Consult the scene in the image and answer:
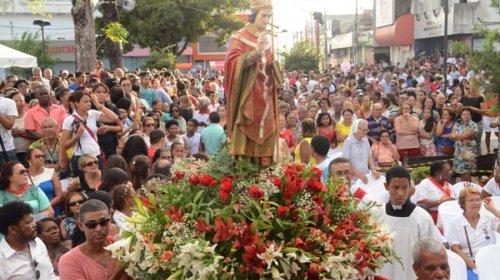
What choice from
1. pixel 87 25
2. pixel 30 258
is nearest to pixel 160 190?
pixel 30 258

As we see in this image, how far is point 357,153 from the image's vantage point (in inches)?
394

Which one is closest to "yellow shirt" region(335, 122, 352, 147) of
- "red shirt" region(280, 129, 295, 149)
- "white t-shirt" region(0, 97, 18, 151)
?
"red shirt" region(280, 129, 295, 149)

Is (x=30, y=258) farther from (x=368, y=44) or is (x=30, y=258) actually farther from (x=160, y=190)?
(x=368, y=44)

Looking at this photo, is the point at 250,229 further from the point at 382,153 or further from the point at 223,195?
the point at 382,153

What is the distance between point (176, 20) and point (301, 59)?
26.7 ft

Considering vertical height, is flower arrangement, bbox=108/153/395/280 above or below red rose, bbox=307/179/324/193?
below

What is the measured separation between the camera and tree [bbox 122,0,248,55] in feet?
120

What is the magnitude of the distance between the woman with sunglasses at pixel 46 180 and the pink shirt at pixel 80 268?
3.18 meters

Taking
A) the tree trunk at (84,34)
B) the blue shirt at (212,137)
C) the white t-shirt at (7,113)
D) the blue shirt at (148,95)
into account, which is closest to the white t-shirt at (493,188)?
the blue shirt at (212,137)

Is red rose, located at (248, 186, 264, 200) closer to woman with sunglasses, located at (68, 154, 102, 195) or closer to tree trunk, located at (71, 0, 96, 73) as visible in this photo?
woman with sunglasses, located at (68, 154, 102, 195)

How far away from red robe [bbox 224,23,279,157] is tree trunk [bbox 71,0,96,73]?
36.9 feet

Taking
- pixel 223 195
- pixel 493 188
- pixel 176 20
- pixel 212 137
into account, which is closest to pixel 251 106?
pixel 223 195

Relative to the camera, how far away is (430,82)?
2316 cm

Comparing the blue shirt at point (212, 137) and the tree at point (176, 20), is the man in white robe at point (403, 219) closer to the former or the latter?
the blue shirt at point (212, 137)
